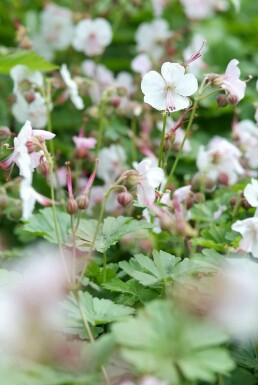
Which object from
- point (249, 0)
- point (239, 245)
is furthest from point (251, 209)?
point (249, 0)

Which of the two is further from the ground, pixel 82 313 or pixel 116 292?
pixel 82 313

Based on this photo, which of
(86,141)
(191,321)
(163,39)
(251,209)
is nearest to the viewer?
(191,321)

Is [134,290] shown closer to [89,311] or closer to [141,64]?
[89,311]

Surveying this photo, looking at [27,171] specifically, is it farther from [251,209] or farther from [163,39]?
[163,39]

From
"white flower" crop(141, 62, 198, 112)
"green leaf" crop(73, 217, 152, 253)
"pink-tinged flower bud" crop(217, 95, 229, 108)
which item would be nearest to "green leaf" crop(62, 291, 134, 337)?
"green leaf" crop(73, 217, 152, 253)

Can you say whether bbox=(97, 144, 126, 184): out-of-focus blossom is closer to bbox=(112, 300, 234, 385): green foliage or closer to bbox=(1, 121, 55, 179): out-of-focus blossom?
bbox=(1, 121, 55, 179): out-of-focus blossom
